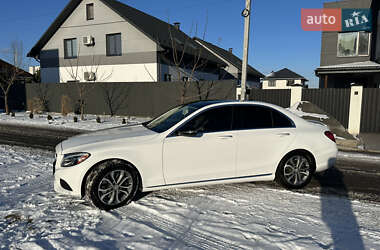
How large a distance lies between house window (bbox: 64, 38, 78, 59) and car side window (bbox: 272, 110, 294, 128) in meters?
21.7

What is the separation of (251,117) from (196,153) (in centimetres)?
122

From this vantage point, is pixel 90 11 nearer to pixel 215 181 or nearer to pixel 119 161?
pixel 119 161

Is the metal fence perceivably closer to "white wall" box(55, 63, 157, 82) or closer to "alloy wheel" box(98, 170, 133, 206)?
"white wall" box(55, 63, 157, 82)

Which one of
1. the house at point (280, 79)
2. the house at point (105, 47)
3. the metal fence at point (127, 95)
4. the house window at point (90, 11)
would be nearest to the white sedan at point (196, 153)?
the metal fence at point (127, 95)

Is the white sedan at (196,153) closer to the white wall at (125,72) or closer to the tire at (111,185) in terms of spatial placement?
the tire at (111,185)

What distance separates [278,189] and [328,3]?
18.9 metres

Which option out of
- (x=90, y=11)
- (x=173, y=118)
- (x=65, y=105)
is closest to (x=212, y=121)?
(x=173, y=118)

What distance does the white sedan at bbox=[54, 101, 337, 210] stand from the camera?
3592 mm

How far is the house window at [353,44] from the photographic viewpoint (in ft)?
57.0

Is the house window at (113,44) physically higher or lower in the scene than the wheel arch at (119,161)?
higher

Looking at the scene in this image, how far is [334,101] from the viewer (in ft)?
38.4

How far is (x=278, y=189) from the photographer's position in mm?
4590

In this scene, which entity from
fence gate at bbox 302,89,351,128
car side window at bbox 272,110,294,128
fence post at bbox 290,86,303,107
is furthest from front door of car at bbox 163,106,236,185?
fence gate at bbox 302,89,351,128

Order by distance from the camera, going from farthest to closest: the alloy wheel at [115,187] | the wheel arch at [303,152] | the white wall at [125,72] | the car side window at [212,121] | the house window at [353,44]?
the white wall at [125,72] → the house window at [353,44] → the wheel arch at [303,152] → the car side window at [212,121] → the alloy wheel at [115,187]
